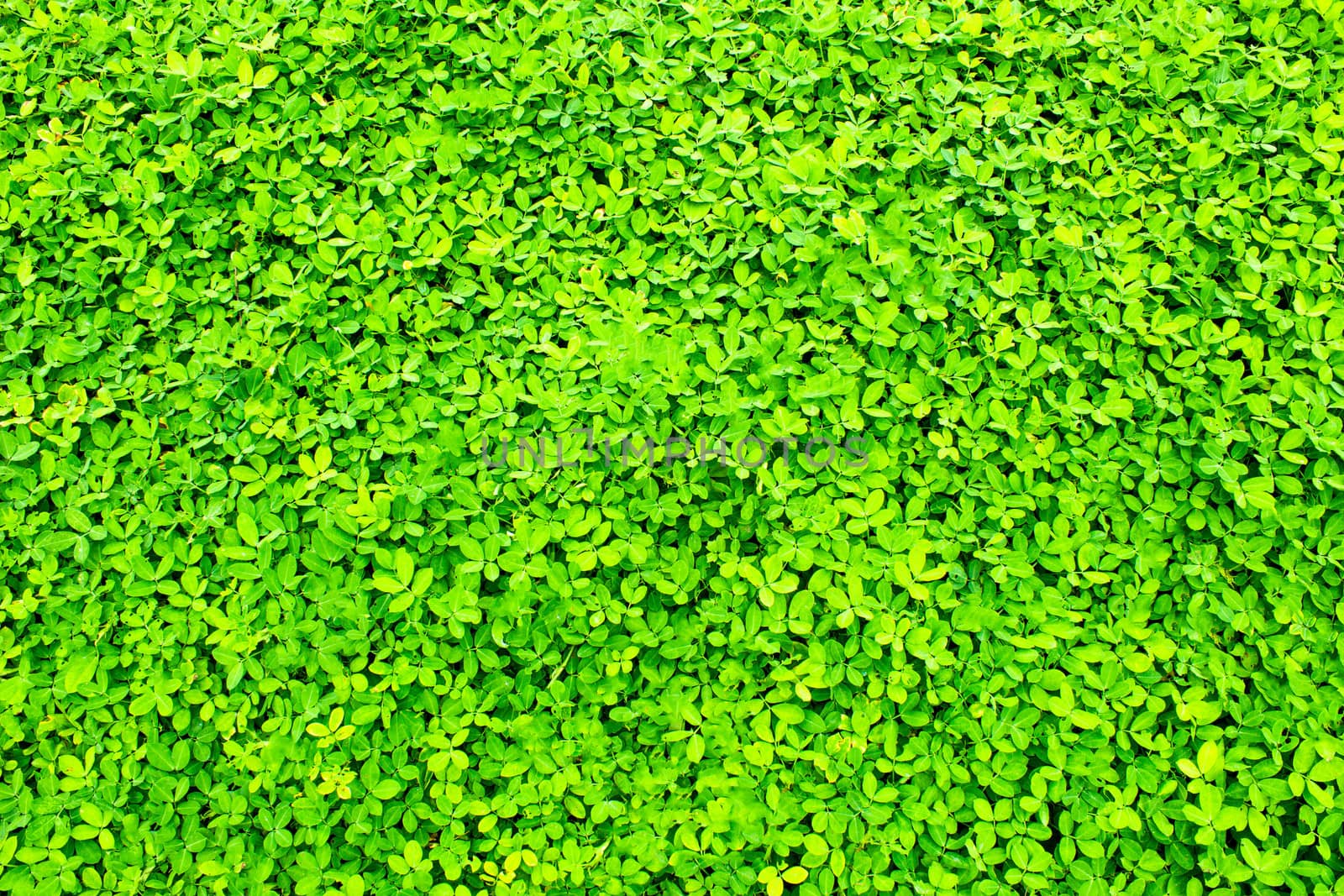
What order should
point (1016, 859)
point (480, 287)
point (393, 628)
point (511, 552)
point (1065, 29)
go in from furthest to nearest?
1. point (1065, 29)
2. point (480, 287)
3. point (393, 628)
4. point (511, 552)
5. point (1016, 859)

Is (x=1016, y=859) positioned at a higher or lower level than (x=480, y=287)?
lower

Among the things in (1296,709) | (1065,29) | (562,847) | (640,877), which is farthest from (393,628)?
(1065,29)

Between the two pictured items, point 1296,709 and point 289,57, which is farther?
point 289,57

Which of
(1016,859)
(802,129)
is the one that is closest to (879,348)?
(802,129)

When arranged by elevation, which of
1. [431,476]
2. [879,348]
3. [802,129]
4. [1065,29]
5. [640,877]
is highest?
[1065,29]

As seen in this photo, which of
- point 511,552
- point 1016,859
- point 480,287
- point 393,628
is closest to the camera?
point 1016,859

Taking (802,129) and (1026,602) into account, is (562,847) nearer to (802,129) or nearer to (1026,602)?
(1026,602)
